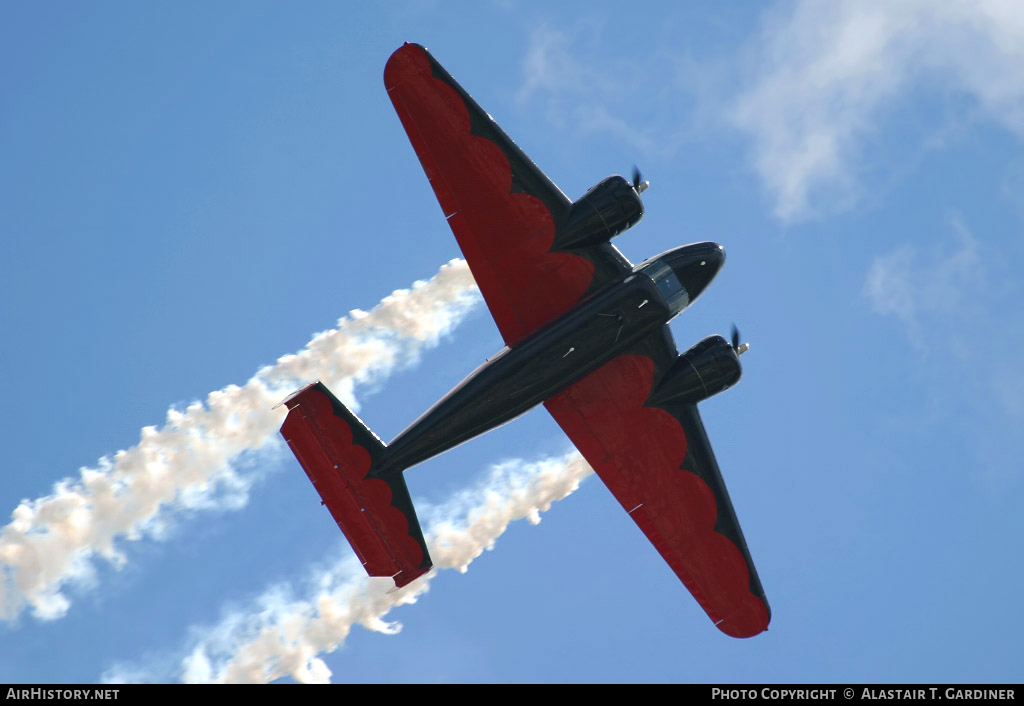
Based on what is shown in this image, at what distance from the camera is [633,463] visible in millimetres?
31719

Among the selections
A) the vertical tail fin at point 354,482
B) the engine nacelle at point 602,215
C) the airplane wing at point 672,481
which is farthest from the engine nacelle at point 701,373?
the vertical tail fin at point 354,482

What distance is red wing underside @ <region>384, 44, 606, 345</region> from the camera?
29656 mm

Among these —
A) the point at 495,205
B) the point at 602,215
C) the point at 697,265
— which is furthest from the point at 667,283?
the point at 495,205

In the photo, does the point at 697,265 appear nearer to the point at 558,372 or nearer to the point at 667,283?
the point at 667,283

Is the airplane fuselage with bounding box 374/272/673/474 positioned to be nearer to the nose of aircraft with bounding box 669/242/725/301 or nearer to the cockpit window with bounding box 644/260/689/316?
the cockpit window with bounding box 644/260/689/316

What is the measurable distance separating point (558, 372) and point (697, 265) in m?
5.24

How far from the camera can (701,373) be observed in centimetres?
3081

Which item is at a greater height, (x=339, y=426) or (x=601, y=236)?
(x=601, y=236)

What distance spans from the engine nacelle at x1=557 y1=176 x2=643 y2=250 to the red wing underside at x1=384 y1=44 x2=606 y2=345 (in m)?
0.41

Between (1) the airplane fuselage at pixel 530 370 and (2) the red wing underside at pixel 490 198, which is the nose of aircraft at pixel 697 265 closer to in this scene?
(1) the airplane fuselage at pixel 530 370

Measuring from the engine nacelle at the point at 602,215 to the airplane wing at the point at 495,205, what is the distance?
0.83 ft
